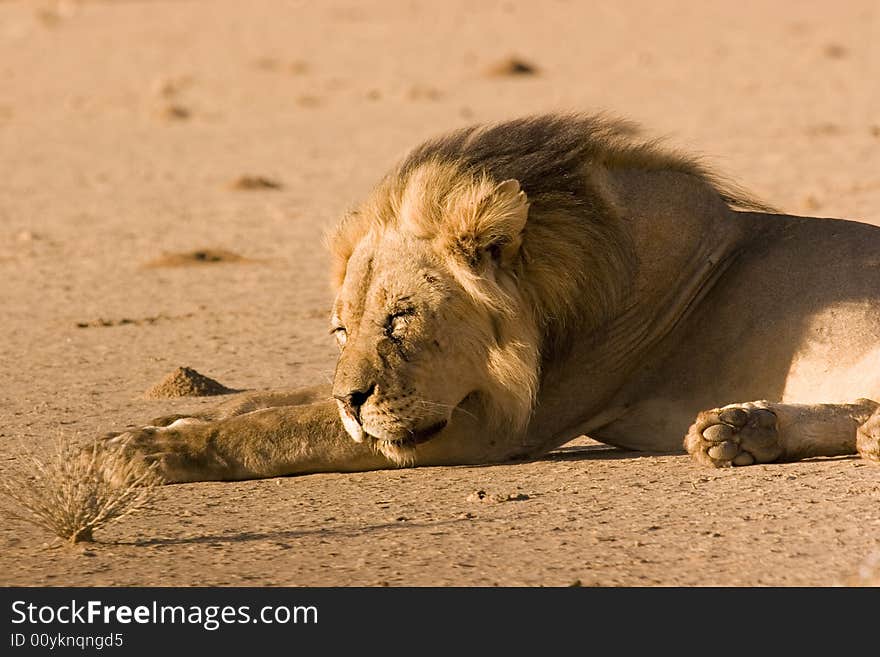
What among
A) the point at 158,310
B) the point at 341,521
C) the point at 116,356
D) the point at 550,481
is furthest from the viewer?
the point at 158,310

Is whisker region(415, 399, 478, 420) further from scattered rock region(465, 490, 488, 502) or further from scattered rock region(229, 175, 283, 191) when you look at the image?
scattered rock region(229, 175, 283, 191)

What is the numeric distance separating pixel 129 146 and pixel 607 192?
1310 cm

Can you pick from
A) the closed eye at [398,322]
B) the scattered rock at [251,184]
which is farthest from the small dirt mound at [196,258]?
the closed eye at [398,322]

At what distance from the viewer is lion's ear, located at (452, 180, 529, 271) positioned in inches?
227

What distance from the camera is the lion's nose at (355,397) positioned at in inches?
226

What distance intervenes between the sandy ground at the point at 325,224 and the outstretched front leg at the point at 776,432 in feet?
0.23

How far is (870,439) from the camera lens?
564cm

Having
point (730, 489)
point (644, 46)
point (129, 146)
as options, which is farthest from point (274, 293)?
point (644, 46)

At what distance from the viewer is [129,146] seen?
18.6 meters

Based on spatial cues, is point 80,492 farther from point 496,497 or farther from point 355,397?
point 496,497

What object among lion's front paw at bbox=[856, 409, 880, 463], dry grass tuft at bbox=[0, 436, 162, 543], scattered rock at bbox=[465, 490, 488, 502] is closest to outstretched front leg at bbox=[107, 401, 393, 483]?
dry grass tuft at bbox=[0, 436, 162, 543]

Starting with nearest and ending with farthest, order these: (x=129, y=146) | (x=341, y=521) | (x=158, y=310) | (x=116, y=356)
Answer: (x=341, y=521), (x=116, y=356), (x=158, y=310), (x=129, y=146)

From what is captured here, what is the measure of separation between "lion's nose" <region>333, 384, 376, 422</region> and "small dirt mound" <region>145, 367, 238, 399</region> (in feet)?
6.95

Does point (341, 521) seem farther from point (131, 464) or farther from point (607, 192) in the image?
point (607, 192)
